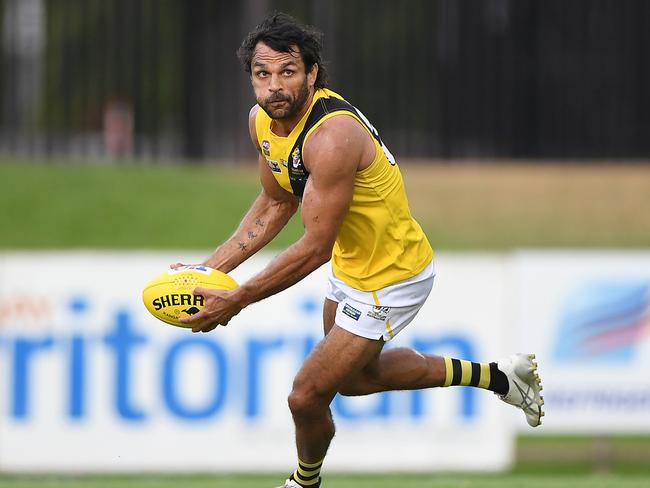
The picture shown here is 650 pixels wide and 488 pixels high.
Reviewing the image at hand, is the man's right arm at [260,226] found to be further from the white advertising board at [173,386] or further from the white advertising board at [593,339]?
the white advertising board at [593,339]

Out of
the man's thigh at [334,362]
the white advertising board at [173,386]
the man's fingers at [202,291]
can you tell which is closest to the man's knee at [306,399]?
the man's thigh at [334,362]

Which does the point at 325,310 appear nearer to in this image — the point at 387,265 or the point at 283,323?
the point at 387,265

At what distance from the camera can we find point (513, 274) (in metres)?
11.9

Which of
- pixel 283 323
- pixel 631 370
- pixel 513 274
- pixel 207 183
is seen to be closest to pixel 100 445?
pixel 283 323

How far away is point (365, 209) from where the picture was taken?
7.46 m

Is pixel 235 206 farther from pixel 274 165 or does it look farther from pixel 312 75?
pixel 312 75

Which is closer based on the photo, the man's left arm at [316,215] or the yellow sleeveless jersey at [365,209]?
the man's left arm at [316,215]

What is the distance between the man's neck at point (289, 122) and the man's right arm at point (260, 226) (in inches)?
19.4

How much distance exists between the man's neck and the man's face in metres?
0.04

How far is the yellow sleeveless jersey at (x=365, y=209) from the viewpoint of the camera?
7.31 metres

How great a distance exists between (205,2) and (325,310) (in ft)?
45.8

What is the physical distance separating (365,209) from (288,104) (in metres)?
0.74

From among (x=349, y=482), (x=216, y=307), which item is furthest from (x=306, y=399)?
(x=349, y=482)

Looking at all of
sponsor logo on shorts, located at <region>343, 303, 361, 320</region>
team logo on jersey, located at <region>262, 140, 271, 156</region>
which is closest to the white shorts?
sponsor logo on shorts, located at <region>343, 303, 361, 320</region>
